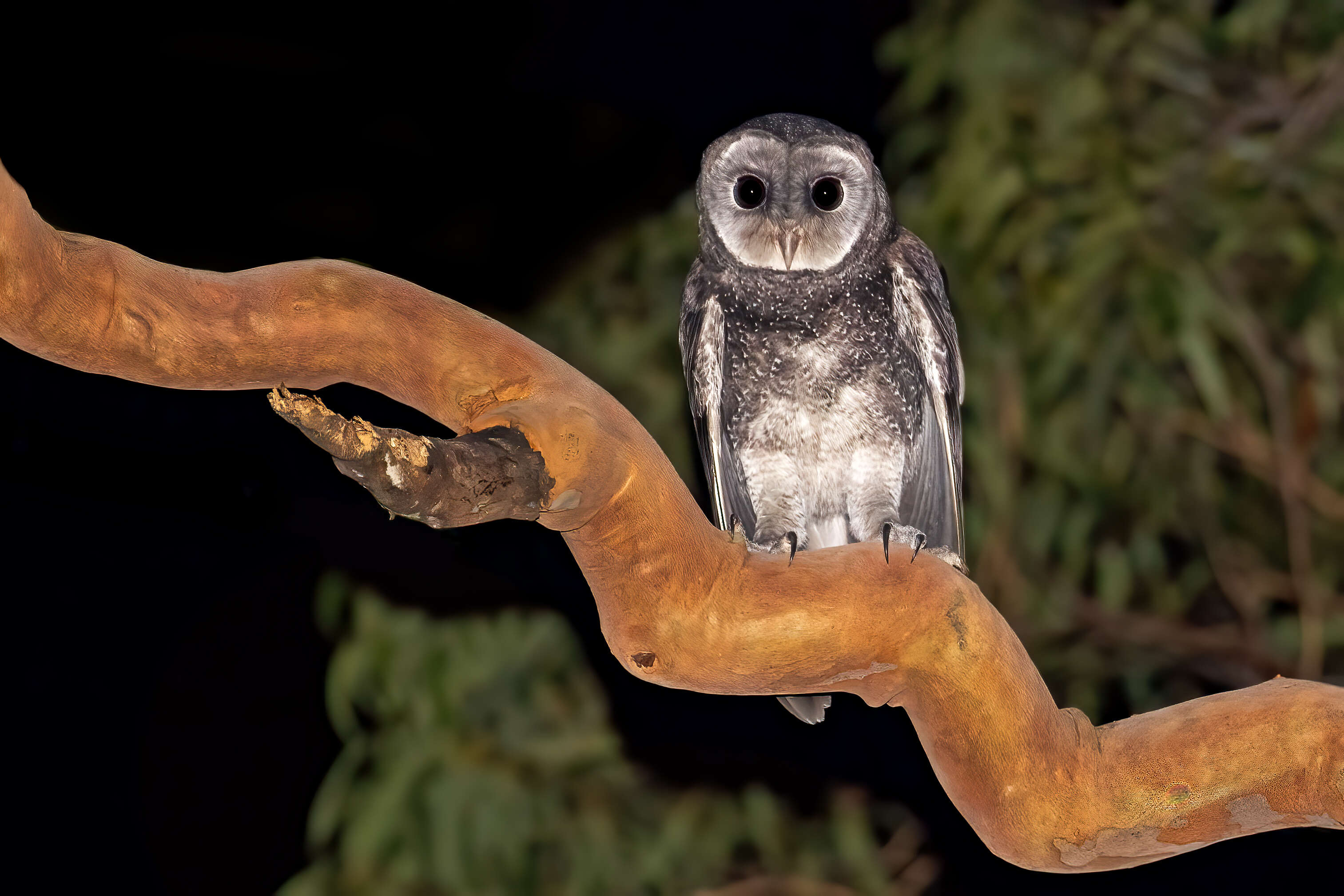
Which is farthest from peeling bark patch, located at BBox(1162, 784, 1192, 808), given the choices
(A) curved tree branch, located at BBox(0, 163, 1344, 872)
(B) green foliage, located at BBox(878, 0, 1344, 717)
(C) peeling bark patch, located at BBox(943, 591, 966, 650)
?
(B) green foliage, located at BBox(878, 0, 1344, 717)

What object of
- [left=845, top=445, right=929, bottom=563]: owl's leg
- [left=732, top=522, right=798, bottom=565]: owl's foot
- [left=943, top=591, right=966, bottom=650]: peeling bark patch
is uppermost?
[left=845, top=445, right=929, bottom=563]: owl's leg

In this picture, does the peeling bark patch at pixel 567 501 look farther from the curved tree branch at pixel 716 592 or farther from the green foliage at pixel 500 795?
the green foliage at pixel 500 795

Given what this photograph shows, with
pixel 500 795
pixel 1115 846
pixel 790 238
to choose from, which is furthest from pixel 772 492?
pixel 500 795

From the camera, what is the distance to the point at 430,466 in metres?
0.84

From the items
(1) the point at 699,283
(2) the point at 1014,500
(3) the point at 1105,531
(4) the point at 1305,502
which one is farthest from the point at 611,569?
(4) the point at 1305,502

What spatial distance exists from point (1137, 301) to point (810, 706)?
1.25 m

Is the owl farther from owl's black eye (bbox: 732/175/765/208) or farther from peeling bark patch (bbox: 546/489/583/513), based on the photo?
peeling bark patch (bbox: 546/489/583/513)

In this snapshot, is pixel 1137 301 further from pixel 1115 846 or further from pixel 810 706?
pixel 1115 846

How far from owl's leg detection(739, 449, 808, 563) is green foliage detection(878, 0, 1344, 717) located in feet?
2.99

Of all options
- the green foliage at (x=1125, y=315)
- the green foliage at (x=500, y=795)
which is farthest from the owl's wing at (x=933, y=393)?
the green foliage at (x=500, y=795)

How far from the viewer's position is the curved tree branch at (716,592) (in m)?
1.05

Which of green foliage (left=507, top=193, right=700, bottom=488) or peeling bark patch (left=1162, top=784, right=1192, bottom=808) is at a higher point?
green foliage (left=507, top=193, right=700, bottom=488)

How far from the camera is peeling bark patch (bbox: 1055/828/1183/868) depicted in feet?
4.27

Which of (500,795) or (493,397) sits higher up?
(493,397)
